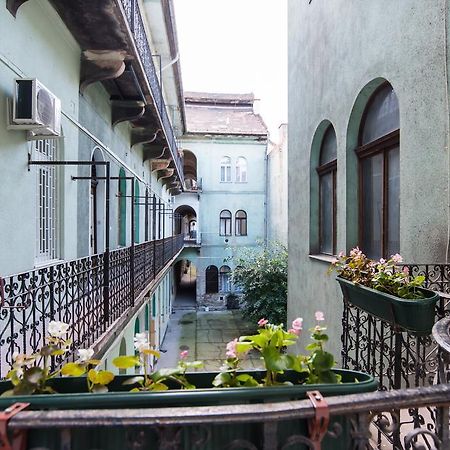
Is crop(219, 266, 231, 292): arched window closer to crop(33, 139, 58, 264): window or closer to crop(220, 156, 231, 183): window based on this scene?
crop(220, 156, 231, 183): window

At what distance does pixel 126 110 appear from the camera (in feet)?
28.2

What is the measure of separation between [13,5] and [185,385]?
4.61 meters

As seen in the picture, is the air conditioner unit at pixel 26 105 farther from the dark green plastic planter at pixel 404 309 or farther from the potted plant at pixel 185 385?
the dark green plastic planter at pixel 404 309

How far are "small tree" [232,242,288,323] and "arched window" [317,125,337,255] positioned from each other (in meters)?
9.70

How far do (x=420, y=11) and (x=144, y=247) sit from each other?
7687 millimetres

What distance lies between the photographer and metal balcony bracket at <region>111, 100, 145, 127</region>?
8.41 m

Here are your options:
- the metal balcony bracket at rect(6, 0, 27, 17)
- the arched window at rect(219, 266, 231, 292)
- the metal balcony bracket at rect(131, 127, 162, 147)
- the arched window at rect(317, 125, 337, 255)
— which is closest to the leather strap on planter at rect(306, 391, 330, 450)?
the metal balcony bracket at rect(6, 0, 27, 17)

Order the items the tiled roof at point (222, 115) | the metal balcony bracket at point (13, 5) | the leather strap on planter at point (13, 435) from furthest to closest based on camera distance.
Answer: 1. the tiled roof at point (222, 115)
2. the metal balcony bracket at point (13, 5)
3. the leather strap on planter at point (13, 435)

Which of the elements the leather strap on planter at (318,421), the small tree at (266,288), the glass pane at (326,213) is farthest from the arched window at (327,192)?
the small tree at (266,288)

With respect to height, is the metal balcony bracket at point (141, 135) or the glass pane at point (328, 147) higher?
the metal balcony bracket at point (141, 135)

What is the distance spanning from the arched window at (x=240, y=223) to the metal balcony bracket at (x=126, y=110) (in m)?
18.8

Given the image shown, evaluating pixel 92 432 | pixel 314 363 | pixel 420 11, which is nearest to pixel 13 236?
pixel 92 432

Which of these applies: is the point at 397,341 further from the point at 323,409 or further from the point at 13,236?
the point at 13,236

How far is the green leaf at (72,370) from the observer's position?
56.4 inches
